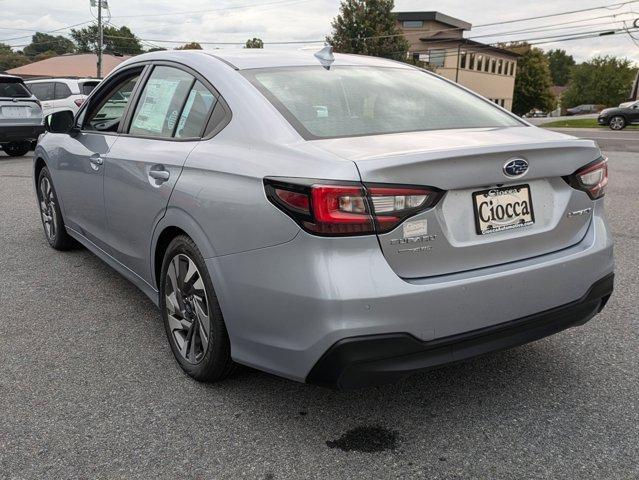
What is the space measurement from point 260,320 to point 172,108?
4.65ft

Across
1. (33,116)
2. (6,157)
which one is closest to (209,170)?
(33,116)

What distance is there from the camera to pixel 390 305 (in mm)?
2061

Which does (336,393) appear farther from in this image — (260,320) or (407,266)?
(407,266)

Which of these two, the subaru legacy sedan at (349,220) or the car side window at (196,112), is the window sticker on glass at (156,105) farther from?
the car side window at (196,112)

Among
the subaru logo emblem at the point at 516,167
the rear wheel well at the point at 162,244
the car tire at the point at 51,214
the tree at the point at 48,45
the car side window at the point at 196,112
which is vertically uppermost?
the tree at the point at 48,45

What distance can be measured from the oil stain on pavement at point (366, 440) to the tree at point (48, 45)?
121972 mm

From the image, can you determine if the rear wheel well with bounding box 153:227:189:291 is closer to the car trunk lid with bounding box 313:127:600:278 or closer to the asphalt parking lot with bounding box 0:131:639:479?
the asphalt parking lot with bounding box 0:131:639:479

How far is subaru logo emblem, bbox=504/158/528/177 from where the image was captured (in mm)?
2258

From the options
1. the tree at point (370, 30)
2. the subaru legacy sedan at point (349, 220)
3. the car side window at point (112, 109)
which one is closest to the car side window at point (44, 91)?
the car side window at point (112, 109)

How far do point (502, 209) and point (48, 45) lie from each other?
126 metres

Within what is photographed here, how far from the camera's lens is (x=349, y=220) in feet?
6.70

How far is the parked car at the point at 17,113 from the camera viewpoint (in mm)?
12406

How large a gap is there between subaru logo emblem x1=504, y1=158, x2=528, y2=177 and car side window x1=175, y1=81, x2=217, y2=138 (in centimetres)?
137

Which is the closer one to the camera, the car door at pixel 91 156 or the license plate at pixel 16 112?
the car door at pixel 91 156
